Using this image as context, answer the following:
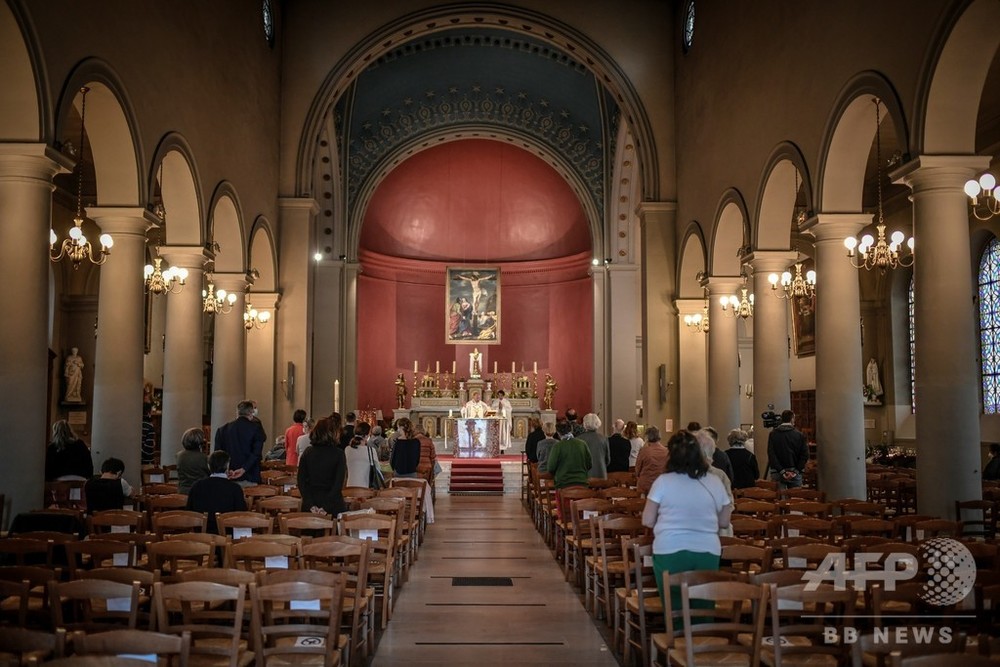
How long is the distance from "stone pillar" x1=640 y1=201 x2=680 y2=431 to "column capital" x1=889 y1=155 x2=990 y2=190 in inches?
410

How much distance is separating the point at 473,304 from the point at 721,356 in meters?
14.3

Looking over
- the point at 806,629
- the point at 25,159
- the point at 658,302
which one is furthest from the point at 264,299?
the point at 806,629

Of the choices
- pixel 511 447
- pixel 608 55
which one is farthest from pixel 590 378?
pixel 608 55

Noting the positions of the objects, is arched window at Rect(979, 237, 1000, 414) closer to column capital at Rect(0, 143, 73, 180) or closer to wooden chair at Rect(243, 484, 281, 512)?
wooden chair at Rect(243, 484, 281, 512)

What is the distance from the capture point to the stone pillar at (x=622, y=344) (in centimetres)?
2589

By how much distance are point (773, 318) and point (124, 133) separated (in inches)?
390

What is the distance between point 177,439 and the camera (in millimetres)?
15141

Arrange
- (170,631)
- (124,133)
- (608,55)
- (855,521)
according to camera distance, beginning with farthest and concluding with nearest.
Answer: (608,55) → (124,133) → (855,521) → (170,631)

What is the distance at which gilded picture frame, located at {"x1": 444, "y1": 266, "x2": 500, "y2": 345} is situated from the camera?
31.4 metres

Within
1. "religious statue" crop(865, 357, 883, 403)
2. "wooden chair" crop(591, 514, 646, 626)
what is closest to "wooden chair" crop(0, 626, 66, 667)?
"wooden chair" crop(591, 514, 646, 626)

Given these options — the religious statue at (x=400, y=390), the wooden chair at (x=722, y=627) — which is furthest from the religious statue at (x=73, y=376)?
the wooden chair at (x=722, y=627)

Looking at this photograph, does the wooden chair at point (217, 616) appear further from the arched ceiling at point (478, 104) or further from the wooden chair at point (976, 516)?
the arched ceiling at point (478, 104)

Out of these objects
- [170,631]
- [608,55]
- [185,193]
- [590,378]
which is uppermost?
[608,55]

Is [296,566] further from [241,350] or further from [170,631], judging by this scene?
[241,350]
